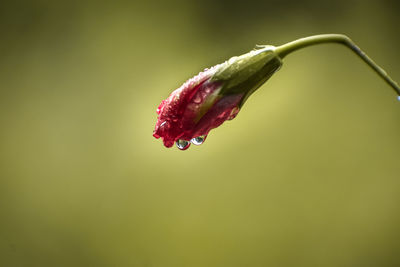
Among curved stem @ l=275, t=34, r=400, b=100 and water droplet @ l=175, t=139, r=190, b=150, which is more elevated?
curved stem @ l=275, t=34, r=400, b=100

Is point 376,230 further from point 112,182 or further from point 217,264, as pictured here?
point 112,182

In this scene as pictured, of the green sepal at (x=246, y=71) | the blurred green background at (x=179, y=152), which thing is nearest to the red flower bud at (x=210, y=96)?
the green sepal at (x=246, y=71)

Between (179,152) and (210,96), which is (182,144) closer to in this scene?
(210,96)

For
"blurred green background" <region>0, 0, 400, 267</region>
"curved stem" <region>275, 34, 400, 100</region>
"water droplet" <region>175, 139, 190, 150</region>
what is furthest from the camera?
"blurred green background" <region>0, 0, 400, 267</region>

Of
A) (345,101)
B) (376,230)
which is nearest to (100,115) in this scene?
(345,101)

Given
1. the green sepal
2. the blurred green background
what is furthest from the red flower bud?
the blurred green background

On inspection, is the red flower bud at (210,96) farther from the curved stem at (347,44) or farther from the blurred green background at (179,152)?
the blurred green background at (179,152)

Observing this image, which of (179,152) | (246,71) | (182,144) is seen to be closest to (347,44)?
(246,71)

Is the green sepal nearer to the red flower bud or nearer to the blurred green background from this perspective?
the red flower bud
